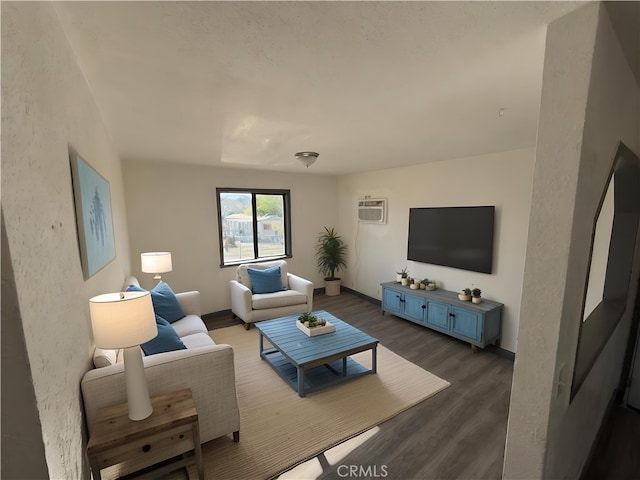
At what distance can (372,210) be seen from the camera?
5.02 m

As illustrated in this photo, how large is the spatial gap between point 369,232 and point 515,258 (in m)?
2.37

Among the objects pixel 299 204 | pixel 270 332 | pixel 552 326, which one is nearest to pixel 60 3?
pixel 552 326

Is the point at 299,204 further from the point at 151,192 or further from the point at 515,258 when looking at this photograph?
the point at 515,258

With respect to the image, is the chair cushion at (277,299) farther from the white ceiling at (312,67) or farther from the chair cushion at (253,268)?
the white ceiling at (312,67)

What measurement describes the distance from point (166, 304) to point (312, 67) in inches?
107

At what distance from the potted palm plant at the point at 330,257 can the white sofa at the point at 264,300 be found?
1.23m

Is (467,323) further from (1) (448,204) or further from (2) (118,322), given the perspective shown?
(2) (118,322)

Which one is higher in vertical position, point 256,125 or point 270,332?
point 256,125

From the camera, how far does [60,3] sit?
1.01m

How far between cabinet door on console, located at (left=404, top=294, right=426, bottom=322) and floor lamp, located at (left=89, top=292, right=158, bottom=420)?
10.6 ft

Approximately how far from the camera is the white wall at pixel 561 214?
3.30ft

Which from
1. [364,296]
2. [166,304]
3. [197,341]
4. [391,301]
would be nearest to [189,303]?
[166,304]

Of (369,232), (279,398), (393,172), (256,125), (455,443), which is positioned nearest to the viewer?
(455,443)

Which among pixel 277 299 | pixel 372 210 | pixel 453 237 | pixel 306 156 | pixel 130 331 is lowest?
pixel 277 299
